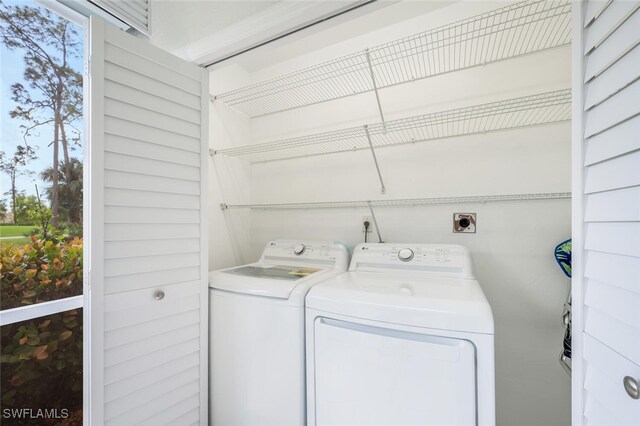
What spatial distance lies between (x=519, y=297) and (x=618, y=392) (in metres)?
1.08

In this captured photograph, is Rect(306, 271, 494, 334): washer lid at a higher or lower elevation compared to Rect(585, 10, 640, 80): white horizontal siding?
lower

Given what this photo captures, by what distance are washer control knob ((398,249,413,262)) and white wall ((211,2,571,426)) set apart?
0.99 feet

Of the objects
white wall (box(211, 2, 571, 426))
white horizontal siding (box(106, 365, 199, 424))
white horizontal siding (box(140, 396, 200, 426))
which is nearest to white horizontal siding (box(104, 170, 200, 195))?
white wall (box(211, 2, 571, 426))

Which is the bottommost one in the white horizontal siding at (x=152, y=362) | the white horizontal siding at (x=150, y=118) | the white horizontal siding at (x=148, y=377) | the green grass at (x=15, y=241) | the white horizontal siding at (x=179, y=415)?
the white horizontal siding at (x=179, y=415)

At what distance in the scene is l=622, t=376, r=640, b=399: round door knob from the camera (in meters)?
0.58

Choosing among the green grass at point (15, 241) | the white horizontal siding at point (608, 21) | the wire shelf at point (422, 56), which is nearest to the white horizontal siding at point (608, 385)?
the white horizontal siding at point (608, 21)

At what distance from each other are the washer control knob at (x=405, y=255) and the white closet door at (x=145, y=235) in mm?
1108

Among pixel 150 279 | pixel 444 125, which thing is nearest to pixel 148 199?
pixel 150 279

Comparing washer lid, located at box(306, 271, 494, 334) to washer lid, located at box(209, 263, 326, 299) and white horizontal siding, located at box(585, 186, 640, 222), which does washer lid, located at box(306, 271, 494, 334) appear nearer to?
washer lid, located at box(209, 263, 326, 299)

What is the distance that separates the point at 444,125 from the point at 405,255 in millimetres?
899

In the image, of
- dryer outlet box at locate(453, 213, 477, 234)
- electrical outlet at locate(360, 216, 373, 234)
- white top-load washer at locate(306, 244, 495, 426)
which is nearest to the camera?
white top-load washer at locate(306, 244, 495, 426)

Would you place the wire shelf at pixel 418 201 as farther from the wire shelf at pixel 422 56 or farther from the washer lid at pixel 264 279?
the wire shelf at pixel 422 56

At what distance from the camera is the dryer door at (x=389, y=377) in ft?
3.10

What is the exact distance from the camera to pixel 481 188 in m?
1.70
